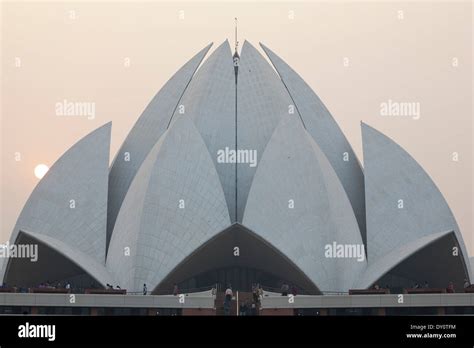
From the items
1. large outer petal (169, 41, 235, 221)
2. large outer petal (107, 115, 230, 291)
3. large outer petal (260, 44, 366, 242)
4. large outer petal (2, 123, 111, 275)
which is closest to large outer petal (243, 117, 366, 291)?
large outer petal (107, 115, 230, 291)

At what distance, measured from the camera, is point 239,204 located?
1238 inches

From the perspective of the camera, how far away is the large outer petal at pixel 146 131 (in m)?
33.6

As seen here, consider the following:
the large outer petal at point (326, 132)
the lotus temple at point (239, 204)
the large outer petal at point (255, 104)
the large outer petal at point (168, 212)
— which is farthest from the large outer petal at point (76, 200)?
the large outer petal at point (326, 132)

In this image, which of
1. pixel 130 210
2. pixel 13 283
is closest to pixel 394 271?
pixel 130 210

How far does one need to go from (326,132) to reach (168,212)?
9.07 metres

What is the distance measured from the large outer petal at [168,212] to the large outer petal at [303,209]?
1.50 m

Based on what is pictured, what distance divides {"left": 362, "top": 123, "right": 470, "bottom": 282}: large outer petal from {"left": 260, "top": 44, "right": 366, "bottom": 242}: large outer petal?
1.56 m

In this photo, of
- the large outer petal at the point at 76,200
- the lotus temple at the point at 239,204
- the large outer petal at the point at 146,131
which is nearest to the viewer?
the lotus temple at the point at 239,204

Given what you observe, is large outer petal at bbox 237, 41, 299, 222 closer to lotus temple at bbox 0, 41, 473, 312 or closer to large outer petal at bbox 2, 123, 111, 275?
lotus temple at bbox 0, 41, 473, 312

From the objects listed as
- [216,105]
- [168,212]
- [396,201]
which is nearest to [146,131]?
[216,105]

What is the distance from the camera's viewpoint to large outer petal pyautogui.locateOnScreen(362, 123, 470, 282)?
99.2 ft

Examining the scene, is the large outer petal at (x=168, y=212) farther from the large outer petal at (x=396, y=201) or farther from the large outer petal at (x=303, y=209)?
the large outer petal at (x=396, y=201)

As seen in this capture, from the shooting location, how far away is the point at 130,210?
29.5 m
